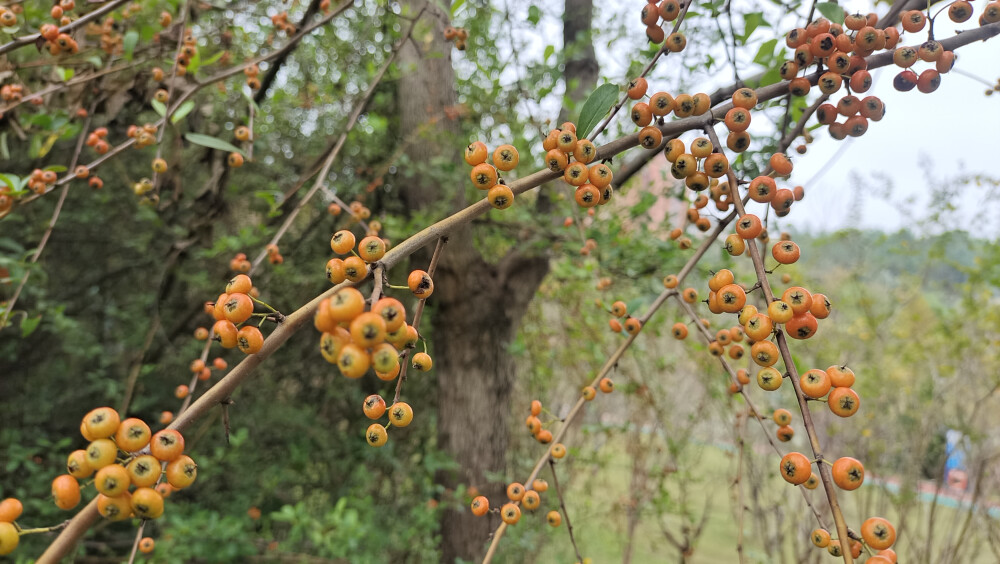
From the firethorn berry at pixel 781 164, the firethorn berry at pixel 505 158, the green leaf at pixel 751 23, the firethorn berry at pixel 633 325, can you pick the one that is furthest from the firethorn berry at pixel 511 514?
the green leaf at pixel 751 23

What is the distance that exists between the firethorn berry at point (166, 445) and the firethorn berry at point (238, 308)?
7.0 inches

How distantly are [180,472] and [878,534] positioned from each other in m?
1.13

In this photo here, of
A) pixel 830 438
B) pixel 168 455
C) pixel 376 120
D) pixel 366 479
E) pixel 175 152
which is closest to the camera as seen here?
pixel 168 455

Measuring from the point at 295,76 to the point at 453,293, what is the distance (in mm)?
2485

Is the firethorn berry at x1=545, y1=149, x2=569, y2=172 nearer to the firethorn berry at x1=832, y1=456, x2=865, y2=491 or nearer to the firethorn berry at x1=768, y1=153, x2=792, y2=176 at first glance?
the firethorn berry at x1=768, y1=153, x2=792, y2=176

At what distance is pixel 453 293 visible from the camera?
3.72 m

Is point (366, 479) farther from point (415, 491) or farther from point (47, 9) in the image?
point (47, 9)

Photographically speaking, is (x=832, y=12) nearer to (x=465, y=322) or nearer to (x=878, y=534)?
(x=878, y=534)

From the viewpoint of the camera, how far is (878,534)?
0.85m

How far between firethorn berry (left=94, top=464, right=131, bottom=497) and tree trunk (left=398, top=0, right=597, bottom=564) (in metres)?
2.99

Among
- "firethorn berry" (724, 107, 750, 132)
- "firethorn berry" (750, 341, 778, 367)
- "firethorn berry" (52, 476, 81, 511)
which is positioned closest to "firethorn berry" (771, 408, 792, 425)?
"firethorn berry" (750, 341, 778, 367)

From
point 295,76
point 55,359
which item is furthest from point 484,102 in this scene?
point 55,359

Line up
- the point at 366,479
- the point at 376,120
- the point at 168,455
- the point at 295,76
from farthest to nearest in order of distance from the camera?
the point at 295,76 < the point at 366,479 < the point at 376,120 < the point at 168,455

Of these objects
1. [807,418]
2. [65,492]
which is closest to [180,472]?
[65,492]
